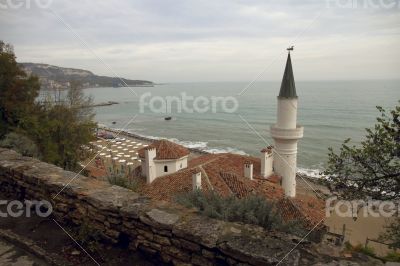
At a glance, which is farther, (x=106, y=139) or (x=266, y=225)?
(x=106, y=139)

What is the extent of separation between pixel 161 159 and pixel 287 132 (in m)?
8.99

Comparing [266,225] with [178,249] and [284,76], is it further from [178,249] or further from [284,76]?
[284,76]

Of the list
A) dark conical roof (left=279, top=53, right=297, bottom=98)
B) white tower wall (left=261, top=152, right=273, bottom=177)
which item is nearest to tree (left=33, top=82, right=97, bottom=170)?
white tower wall (left=261, top=152, right=273, bottom=177)

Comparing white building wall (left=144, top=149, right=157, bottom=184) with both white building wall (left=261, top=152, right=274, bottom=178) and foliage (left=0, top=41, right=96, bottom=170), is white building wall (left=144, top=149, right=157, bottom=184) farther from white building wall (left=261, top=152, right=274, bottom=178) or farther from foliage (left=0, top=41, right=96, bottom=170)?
white building wall (left=261, top=152, right=274, bottom=178)

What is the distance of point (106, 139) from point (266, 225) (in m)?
52.9

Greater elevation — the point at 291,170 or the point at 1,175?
the point at 1,175

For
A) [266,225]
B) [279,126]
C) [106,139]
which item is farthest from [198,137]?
[266,225]

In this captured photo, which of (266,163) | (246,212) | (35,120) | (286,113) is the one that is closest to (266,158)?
(266,163)

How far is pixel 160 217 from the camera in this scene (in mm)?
3754

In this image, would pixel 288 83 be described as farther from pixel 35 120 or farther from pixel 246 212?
pixel 246 212

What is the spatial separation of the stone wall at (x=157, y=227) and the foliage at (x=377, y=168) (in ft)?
15.9

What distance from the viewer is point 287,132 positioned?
2233 cm

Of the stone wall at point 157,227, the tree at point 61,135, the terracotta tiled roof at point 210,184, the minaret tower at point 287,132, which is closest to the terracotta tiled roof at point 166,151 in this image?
the terracotta tiled roof at point 210,184

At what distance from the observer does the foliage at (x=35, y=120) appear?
14.2 meters
